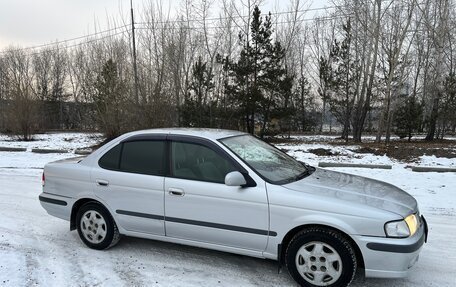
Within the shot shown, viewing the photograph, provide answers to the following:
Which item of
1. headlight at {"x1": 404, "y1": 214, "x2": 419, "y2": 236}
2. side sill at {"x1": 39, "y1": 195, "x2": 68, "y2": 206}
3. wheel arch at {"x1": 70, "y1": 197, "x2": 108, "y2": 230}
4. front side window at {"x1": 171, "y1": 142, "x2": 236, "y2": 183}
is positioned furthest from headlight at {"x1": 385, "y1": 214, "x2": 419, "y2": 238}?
side sill at {"x1": 39, "y1": 195, "x2": 68, "y2": 206}

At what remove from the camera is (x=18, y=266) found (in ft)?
14.0

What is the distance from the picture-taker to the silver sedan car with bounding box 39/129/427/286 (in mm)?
3508

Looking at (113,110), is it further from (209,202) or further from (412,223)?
(412,223)

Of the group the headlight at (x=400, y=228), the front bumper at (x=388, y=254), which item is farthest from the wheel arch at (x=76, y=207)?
the headlight at (x=400, y=228)

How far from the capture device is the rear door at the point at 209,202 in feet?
12.6

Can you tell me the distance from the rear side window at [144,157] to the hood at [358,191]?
153cm

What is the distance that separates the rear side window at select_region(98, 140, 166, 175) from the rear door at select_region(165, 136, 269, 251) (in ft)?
0.57

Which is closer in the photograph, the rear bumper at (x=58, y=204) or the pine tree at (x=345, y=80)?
the rear bumper at (x=58, y=204)

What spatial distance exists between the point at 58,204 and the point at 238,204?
2.58 metres

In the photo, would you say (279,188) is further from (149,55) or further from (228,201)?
(149,55)

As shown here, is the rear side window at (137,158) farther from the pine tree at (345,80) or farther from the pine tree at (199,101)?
the pine tree at (345,80)

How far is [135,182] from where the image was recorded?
4.43 meters

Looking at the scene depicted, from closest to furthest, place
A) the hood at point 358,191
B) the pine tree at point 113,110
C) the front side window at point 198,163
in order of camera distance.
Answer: the hood at point 358,191 < the front side window at point 198,163 < the pine tree at point 113,110

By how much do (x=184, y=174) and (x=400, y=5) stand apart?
762 inches
